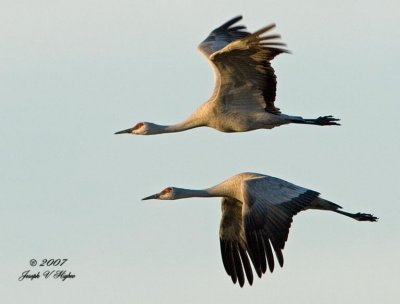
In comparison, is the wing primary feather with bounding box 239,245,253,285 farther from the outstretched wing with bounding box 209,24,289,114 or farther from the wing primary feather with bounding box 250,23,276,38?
the wing primary feather with bounding box 250,23,276,38

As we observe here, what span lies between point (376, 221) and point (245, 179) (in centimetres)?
348

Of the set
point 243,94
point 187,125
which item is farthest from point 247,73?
point 187,125

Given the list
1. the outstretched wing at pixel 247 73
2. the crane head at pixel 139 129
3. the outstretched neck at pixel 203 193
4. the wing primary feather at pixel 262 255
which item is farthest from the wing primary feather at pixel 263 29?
the crane head at pixel 139 129

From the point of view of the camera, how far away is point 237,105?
28.1 metres

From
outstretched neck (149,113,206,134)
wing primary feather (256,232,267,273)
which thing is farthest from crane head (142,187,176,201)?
wing primary feather (256,232,267,273)

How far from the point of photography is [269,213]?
85.7ft

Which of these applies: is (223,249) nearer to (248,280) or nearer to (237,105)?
(248,280)

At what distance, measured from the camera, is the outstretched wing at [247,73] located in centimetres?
2666

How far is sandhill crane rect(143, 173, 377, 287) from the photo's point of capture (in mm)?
25828

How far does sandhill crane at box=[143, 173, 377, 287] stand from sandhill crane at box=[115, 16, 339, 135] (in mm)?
1077

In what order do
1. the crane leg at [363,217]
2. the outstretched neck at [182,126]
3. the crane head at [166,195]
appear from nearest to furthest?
the outstretched neck at [182,126], the crane head at [166,195], the crane leg at [363,217]

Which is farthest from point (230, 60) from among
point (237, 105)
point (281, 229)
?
point (281, 229)

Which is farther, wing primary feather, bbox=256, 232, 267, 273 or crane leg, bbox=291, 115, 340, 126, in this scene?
crane leg, bbox=291, 115, 340, 126

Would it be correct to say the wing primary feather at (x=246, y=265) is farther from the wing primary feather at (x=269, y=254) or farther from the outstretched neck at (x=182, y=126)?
the outstretched neck at (x=182, y=126)
